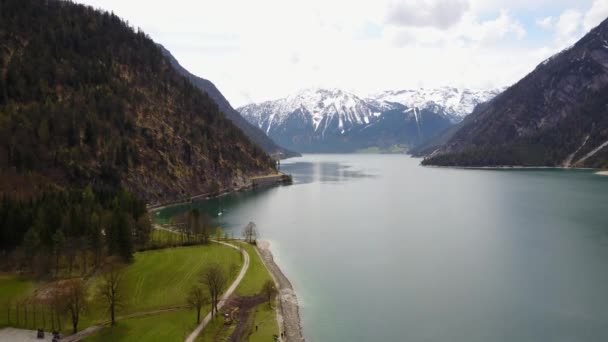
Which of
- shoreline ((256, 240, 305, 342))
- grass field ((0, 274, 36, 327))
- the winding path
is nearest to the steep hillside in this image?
grass field ((0, 274, 36, 327))

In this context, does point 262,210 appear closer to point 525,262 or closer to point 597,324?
point 525,262

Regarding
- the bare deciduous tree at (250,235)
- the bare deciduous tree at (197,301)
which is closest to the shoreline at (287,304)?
the bare deciduous tree at (197,301)

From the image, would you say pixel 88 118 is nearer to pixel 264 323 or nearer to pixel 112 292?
pixel 112 292

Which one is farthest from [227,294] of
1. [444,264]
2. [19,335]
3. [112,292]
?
[444,264]

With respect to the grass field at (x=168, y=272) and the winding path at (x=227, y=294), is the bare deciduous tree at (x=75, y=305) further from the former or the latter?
the winding path at (x=227, y=294)

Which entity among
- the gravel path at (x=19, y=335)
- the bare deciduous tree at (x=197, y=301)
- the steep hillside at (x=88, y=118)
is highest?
the steep hillside at (x=88, y=118)

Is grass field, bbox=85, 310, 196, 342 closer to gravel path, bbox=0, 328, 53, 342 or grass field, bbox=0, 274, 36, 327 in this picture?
gravel path, bbox=0, 328, 53, 342
